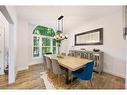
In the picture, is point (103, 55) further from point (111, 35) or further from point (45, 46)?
point (45, 46)

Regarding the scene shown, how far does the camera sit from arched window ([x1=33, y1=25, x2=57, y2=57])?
6242mm

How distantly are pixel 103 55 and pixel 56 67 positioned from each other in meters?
2.40

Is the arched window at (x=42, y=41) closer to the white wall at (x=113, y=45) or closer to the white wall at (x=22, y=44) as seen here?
the white wall at (x=22, y=44)

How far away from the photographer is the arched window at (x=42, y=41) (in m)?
6.24

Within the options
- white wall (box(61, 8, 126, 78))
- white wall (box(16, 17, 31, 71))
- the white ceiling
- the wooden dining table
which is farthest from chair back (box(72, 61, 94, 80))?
white wall (box(16, 17, 31, 71))

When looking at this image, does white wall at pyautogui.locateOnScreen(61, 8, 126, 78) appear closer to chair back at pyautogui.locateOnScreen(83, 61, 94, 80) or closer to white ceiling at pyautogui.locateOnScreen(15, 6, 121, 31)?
white ceiling at pyautogui.locateOnScreen(15, 6, 121, 31)

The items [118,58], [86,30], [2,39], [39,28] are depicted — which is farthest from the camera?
[39,28]

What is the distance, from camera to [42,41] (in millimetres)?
6602

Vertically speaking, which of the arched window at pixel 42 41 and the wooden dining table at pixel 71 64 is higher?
the arched window at pixel 42 41

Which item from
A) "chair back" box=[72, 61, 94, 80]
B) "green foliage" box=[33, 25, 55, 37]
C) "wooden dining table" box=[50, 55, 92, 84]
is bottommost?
"chair back" box=[72, 61, 94, 80]

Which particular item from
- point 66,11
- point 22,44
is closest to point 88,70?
point 66,11

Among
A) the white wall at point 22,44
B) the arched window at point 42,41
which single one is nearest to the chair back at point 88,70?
the white wall at point 22,44

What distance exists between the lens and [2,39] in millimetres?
4000
